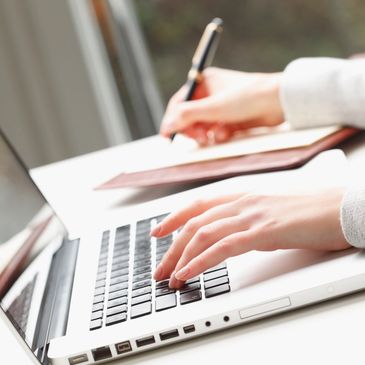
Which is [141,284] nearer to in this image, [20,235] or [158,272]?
[158,272]

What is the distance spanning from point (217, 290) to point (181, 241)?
7cm

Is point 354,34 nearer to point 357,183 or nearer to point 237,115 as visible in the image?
point 237,115

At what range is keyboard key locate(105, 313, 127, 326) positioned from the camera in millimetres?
673

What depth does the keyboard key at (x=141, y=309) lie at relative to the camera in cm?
67

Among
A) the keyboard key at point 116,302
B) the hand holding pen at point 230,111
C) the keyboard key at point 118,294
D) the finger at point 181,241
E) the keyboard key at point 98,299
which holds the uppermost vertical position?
the finger at point 181,241

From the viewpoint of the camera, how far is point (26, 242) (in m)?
0.83

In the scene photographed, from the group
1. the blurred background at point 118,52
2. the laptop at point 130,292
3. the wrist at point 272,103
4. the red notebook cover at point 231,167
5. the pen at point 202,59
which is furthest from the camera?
the blurred background at point 118,52

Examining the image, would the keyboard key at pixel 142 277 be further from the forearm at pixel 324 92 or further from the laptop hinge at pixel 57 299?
the forearm at pixel 324 92

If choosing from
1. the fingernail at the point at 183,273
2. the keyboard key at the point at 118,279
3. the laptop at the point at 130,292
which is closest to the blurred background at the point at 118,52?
the laptop at the point at 130,292

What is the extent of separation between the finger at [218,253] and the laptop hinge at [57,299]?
0.12m

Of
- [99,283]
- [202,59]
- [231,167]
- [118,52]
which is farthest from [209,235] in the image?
[118,52]

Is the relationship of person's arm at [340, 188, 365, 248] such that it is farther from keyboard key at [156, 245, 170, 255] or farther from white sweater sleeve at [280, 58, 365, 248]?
white sweater sleeve at [280, 58, 365, 248]

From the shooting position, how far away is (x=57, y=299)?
→ 0.77 meters

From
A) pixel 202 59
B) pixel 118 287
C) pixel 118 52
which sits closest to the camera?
pixel 118 287
